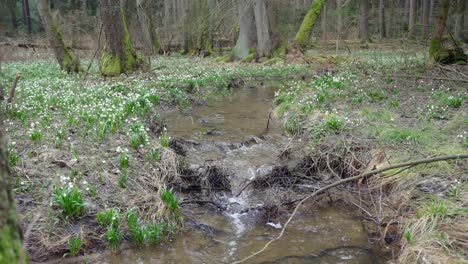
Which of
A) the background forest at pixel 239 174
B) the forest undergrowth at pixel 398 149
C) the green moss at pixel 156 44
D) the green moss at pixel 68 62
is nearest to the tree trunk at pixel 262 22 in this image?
the background forest at pixel 239 174

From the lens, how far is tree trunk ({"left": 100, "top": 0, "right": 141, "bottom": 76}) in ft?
46.8

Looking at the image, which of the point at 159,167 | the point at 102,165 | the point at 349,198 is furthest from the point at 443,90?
the point at 102,165

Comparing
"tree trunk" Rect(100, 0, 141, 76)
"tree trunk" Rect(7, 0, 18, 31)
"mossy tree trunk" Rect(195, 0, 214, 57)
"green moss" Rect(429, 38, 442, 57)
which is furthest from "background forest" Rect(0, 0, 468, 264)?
"tree trunk" Rect(7, 0, 18, 31)

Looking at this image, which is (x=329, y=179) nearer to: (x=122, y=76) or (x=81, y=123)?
(x=81, y=123)

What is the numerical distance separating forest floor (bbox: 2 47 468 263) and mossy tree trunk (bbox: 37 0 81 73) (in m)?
5.74

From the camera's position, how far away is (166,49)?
30688 mm

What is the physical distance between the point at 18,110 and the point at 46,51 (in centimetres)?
1745

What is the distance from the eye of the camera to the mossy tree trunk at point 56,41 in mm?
Result: 16344

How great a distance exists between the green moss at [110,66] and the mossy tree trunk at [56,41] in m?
2.48

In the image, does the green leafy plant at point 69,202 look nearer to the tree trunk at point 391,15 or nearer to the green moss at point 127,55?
the green moss at point 127,55

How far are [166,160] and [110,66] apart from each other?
9372mm

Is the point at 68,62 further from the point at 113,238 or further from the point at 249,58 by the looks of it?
the point at 113,238

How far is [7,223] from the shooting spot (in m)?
1.68

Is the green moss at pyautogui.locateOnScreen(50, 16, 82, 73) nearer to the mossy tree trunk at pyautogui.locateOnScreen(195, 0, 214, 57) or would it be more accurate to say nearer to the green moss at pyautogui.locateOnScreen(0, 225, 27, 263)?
the mossy tree trunk at pyautogui.locateOnScreen(195, 0, 214, 57)
